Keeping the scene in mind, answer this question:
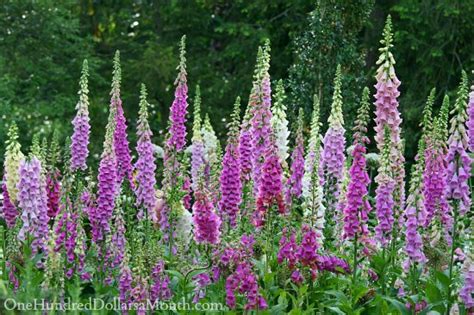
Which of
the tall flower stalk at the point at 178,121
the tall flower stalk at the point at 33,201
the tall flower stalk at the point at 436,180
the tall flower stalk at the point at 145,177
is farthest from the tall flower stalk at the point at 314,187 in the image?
the tall flower stalk at the point at 33,201

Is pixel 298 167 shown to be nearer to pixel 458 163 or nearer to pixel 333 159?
pixel 333 159

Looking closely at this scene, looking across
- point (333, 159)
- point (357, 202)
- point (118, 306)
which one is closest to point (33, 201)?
point (118, 306)

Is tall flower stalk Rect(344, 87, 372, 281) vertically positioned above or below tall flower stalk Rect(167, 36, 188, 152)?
below

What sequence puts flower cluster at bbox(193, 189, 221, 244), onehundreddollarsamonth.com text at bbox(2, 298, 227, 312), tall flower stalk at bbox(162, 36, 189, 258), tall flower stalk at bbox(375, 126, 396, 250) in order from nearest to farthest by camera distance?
onehundreddollarsamonth.com text at bbox(2, 298, 227, 312) < flower cluster at bbox(193, 189, 221, 244) < tall flower stalk at bbox(375, 126, 396, 250) < tall flower stalk at bbox(162, 36, 189, 258)

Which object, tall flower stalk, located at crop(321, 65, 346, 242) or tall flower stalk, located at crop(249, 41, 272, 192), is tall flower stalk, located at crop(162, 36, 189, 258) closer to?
tall flower stalk, located at crop(249, 41, 272, 192)

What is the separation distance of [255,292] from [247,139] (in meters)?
2.50

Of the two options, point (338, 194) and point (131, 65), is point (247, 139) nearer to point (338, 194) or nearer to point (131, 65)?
point (338, 194)

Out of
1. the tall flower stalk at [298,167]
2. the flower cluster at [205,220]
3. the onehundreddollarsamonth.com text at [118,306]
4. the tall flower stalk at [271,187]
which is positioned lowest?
the onehundreddollarsamonth.com text at [118,306]

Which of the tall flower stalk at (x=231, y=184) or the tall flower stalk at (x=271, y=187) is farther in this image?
the tall flower stalk at (x=231, y=184)

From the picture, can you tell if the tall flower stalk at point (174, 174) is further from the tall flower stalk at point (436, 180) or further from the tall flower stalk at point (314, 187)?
the tall flower stalk at point (436, 180)

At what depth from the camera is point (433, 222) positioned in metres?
7.59

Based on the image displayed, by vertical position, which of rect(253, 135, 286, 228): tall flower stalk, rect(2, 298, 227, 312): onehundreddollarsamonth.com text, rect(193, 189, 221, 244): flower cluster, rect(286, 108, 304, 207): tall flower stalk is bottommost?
rect(2, 298, 227, 312): onehundreddollarsamonth.com text

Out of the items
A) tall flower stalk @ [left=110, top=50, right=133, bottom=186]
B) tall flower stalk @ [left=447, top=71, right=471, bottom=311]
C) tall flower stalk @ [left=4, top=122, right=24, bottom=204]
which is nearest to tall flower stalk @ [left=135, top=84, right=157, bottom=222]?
tall flower stalk @ [left=110, top=50, right=133, bottom=186]

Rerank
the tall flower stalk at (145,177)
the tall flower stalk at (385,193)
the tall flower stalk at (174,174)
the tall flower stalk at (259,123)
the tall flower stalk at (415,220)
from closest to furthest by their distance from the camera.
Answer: the tall flower stalk at (415,220) → the tall flower stalk at (385,193) → the tall flower stalk at (174,174) → the tall flower stalk at (145,177) → the tall flower stalk at (259,123)
